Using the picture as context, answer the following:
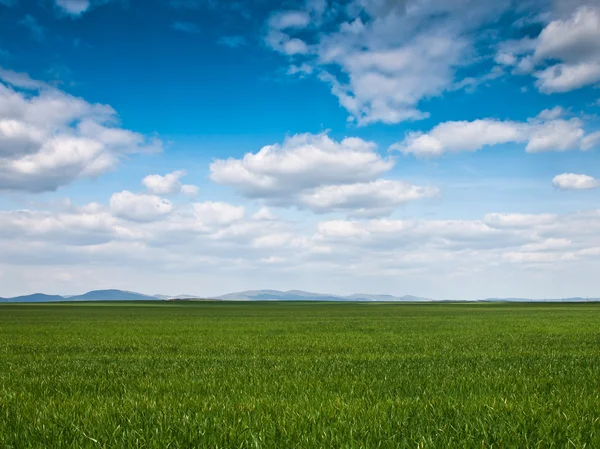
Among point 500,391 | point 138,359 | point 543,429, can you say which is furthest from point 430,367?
point 138,359

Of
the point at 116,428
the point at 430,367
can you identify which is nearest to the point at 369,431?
the point at 116,428

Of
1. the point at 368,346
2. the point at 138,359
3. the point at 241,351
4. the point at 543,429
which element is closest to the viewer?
the point at 543,429

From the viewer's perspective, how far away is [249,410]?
8414mm

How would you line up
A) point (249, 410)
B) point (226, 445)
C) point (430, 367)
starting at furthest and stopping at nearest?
point (430, 367)
point (249, 410)
point (226, 445)

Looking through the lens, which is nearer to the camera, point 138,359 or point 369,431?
point 369,431

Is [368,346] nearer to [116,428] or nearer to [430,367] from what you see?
[430,367]

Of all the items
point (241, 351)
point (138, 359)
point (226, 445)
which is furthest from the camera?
point (241, 351)

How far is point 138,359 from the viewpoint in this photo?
59.2 feet

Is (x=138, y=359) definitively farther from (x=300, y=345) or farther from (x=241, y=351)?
(x=300, y=345)

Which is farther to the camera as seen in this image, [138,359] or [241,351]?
[241,351]

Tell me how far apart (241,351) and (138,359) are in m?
4.69

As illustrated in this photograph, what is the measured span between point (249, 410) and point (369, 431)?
2503mm

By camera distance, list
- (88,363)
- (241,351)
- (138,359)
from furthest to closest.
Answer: (241,351) < (138,359) < (88,363)

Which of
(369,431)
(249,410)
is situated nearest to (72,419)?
(249,410)
